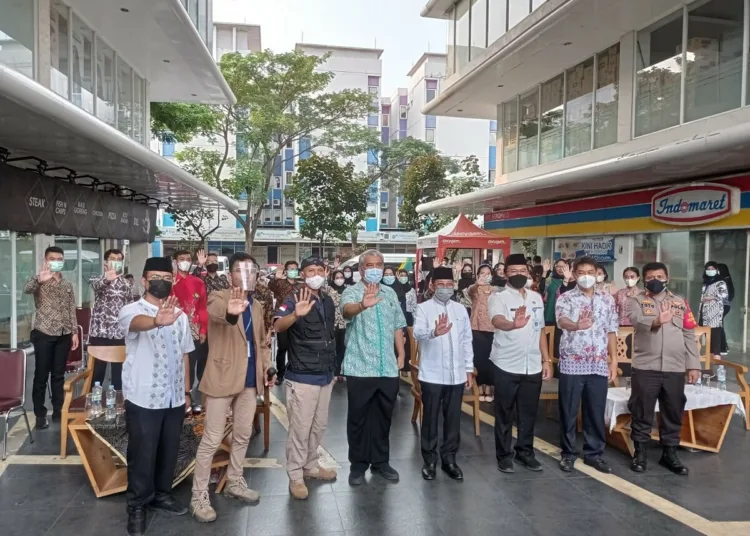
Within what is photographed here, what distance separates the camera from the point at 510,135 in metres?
17.5

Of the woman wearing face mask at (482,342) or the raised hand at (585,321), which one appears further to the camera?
the woman wearing face mask at (482,342)

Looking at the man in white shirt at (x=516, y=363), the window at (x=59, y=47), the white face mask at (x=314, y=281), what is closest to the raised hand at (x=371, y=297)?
the white face mask at (x=314, y=281)

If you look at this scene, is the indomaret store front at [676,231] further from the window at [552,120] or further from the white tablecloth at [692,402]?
the white tablecloth at [692,402]

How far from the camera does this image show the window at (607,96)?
494 inches

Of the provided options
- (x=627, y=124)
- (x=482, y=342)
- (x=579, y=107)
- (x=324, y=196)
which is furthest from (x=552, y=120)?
(x=324, y=196)

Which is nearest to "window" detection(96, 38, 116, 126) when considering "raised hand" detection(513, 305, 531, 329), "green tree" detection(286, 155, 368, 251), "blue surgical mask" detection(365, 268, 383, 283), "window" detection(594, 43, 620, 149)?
"blue surgical mask" detection(365, 268, 383, 283)

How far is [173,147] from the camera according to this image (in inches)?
1467

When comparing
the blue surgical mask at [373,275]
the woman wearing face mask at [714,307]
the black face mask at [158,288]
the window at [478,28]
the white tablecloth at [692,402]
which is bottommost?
the white tablecloth at [692,402]

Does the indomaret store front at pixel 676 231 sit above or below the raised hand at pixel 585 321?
above

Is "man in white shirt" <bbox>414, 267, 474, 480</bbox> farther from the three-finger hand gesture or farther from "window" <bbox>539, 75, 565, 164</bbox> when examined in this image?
"window" <bbox>539, 75, 565, 164</bbox>

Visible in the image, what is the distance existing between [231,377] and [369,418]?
3.98ft

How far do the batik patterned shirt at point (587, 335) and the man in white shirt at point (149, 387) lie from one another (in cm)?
305

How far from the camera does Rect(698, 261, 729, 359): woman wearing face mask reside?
922 centimetres

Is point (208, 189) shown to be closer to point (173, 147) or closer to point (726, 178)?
point (726, 178)
